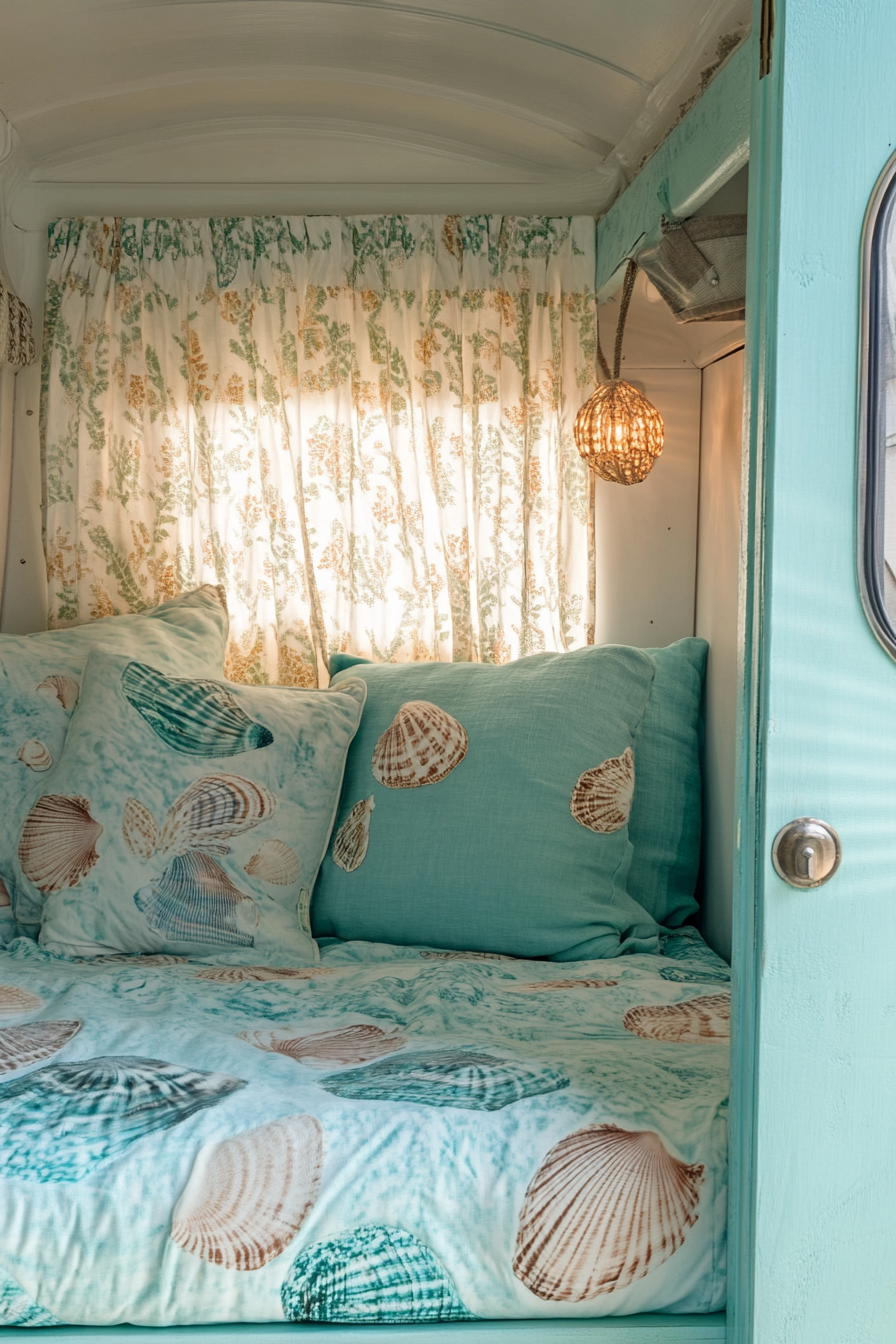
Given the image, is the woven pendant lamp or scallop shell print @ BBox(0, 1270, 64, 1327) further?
the woven pendant lamp

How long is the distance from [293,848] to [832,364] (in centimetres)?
113

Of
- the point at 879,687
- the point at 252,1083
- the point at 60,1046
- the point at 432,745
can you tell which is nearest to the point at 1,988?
the point at 60,1046

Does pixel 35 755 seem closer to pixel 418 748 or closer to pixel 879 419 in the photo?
pixel 418 748

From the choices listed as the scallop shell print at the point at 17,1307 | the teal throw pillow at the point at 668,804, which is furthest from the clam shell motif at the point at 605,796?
the scallop shell print at the point at 17,1307

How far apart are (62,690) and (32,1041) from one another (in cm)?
77

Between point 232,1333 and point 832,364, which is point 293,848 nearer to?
point 232,1333

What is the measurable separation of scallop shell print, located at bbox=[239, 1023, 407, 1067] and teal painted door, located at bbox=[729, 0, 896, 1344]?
0.45 metres

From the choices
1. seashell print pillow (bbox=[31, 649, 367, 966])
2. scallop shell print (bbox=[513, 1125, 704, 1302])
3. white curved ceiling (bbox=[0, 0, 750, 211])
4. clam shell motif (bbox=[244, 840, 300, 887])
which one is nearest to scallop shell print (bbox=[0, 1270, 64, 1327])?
scallop shell print (bbox=[513, 1125, 704, 1302])

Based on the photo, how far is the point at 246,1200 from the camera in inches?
37.6

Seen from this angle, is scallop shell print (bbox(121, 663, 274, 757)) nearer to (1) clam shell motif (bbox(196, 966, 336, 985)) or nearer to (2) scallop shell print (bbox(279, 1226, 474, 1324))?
(1) clam shell motif (bbox(196, 966, 336, 985))

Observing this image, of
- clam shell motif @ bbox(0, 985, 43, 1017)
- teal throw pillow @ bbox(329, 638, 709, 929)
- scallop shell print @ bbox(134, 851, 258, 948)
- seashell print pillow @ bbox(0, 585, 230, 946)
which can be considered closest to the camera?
clam shell motif @ bbox(0, 985, 43, 1017)

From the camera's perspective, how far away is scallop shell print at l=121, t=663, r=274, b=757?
5.55 feet

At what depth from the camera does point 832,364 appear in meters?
0.88

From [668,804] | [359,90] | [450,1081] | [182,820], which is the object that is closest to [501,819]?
[668,804]
